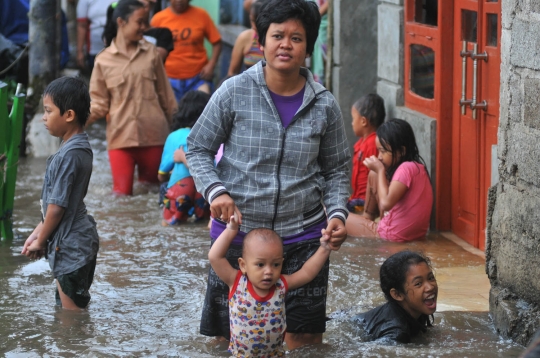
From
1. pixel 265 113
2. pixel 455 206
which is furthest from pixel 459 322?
pixel 455 206

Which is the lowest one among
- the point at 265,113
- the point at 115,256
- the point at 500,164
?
the point at 115,256

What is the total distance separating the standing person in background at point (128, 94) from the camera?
8602mm

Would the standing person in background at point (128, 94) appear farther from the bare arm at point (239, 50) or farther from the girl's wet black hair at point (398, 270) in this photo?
the girl's wet black hair at point (398, 270)

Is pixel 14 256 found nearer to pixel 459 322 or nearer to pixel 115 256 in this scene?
pixel 115 256

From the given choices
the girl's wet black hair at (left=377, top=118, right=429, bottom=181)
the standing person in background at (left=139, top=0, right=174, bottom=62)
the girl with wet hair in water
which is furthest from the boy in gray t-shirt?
the standing person in background at (left=139, top=0, right=174, bottom=62)

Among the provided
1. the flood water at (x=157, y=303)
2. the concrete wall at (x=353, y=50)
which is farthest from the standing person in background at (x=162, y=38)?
the flood water at (x=157, y=303)

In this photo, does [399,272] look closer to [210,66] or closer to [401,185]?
[401,185]

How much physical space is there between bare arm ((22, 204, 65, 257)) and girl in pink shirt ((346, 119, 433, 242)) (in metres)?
2.75

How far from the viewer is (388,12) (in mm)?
8195

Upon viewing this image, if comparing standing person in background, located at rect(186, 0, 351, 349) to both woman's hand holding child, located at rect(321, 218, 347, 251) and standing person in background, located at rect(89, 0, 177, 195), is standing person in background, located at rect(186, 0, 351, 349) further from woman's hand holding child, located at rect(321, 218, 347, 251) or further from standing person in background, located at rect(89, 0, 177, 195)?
standing person in background, located at rect(89, 0, 177, 195)

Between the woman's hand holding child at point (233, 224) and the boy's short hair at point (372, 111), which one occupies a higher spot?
the boy's short hair at point (372, 111)

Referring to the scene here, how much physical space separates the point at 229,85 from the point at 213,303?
3.38 feet

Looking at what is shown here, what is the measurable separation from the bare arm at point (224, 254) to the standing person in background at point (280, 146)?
0.18 feet

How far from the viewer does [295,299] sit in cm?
424
